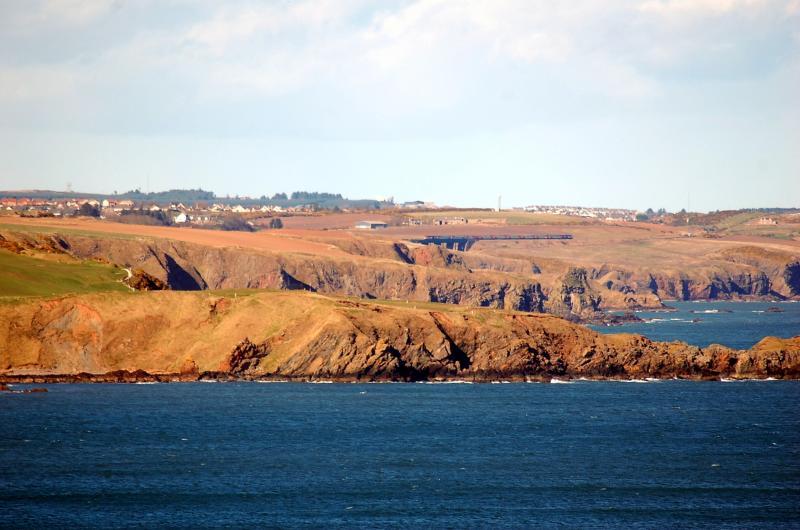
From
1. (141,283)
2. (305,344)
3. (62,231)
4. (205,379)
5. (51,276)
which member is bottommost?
(205,379)

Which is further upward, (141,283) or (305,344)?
(141,283)

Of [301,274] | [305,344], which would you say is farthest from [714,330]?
[305,344]

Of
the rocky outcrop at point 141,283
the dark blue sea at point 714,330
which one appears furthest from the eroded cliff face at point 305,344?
the dark blue sea at point 714,330

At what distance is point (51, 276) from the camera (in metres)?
126

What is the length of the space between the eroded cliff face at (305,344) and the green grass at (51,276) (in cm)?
596

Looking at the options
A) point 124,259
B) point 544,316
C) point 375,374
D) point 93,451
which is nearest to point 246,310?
point 375,374

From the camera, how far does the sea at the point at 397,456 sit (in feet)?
221

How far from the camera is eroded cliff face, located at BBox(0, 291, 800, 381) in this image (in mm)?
113000

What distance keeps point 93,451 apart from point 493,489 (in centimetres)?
2433

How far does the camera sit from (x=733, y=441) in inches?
3558

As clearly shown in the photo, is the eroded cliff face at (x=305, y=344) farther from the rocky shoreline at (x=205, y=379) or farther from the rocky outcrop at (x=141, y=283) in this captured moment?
the rocky outcrop at (x=141, y=283)

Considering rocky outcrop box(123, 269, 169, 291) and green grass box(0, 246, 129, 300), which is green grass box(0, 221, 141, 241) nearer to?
green grass box(0, 246, 129, 300)

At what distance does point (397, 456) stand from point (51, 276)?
2139 inches

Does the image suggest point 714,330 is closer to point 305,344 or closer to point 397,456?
Answer: point 305,344
